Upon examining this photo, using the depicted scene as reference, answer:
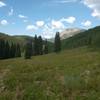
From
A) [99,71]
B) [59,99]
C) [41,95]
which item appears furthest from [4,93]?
[99,71]

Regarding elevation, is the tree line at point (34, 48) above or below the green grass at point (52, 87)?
above

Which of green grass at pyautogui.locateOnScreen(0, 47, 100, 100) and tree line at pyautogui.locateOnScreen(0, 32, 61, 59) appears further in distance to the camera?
tree line at pyautogui.locateOnScreen(0, 32, 61, 59)

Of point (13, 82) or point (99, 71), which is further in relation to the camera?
point (99, 71)

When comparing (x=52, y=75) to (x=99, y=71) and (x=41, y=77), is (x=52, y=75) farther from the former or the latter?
(x=99, y=71)

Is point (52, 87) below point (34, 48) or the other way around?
below

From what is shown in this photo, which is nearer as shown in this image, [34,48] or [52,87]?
[52,87]

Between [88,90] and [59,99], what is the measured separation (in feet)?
6.40

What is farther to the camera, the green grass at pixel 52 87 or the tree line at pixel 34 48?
the tree line at pixel 34 48

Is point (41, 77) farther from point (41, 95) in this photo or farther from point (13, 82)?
point (41, 95)

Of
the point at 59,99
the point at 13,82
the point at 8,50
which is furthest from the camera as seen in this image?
the point at 8,50

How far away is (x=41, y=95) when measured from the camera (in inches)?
496

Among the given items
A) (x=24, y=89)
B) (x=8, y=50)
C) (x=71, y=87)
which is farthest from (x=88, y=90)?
(x=8, y=50)

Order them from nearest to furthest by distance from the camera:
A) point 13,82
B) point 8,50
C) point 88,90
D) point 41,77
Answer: point 88,90, point 13,82, point 41,77, point 8,50

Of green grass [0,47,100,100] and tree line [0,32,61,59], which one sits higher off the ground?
tree line [0,32,61,59]
